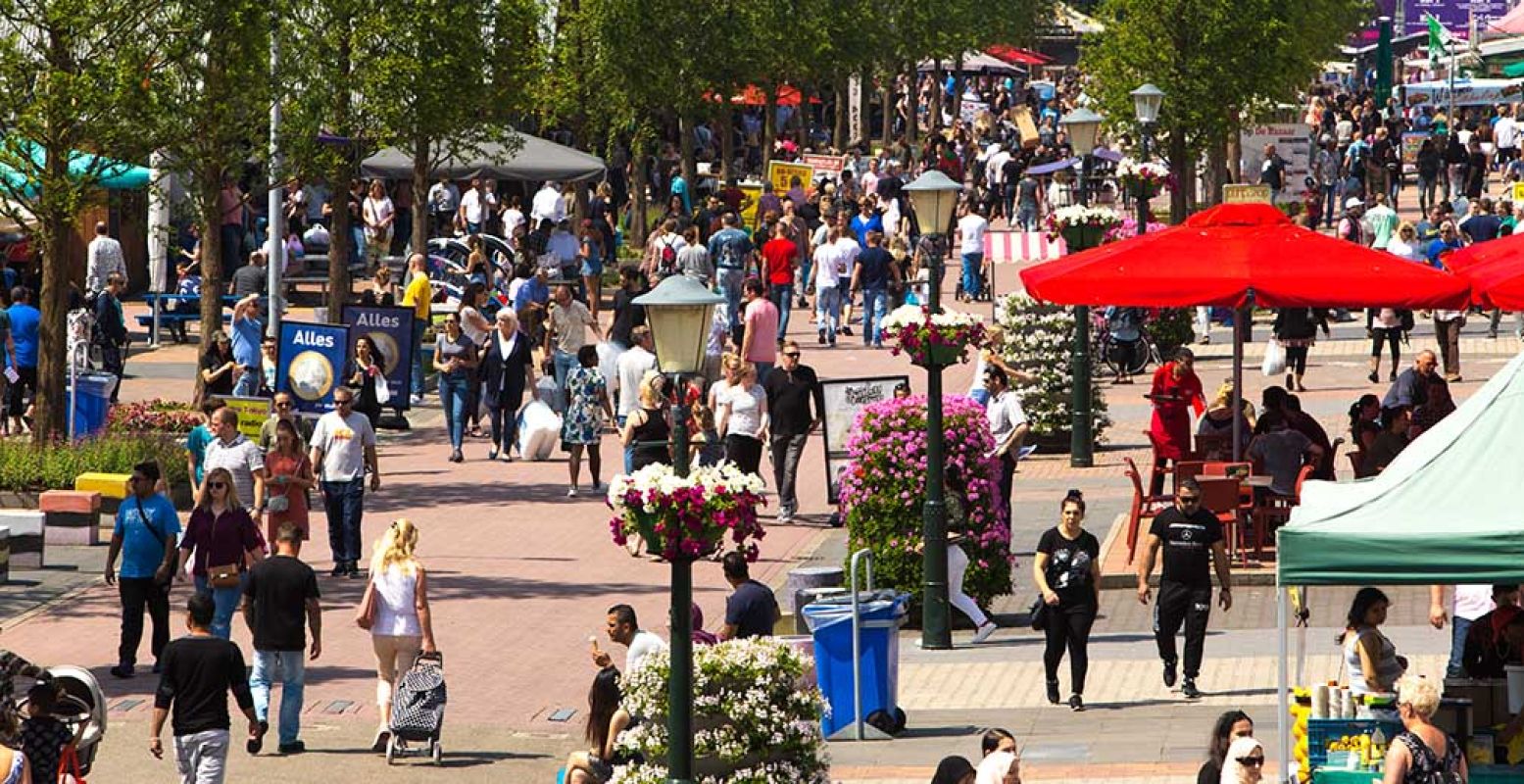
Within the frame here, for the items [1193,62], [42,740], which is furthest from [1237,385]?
[1193,62]

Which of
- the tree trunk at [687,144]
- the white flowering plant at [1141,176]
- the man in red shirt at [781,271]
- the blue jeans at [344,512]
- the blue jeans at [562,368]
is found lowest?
the blue jeans at [344,512]

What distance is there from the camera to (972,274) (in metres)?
41.1

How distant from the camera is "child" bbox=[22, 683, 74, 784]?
13406 millimetres

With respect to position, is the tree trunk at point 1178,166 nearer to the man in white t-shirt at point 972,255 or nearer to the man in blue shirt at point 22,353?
the man in white t-shirt at point 972,255

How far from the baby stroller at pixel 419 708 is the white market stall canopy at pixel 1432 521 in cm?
528

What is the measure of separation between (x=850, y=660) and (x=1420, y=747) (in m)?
4.83

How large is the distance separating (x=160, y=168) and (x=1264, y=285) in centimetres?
1208

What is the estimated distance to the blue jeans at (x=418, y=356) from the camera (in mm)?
30331

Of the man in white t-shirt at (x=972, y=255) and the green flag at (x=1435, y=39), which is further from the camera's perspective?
the green flag at (x=1435, y=39)

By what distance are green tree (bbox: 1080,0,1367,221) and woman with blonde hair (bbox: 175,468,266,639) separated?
84.6 feet

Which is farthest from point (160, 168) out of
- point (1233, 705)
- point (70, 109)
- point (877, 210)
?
point (877, 210)

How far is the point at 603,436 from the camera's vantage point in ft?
97.1

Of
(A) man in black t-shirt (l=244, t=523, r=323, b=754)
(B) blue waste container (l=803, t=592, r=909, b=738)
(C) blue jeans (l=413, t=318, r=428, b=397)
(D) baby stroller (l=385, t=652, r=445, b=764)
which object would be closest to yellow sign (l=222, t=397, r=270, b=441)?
(C) blue jeans (l=413, t=318, r=428, b=397)

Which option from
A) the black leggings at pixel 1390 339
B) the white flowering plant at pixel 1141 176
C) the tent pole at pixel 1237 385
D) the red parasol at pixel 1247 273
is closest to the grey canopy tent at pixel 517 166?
the white flowering plant at pixel 1141 176
